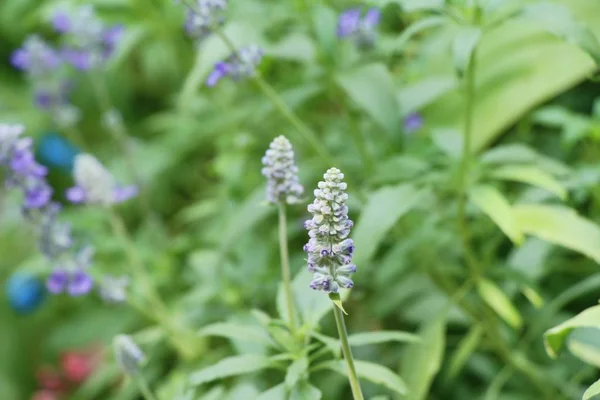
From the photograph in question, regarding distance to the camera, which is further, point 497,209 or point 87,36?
point 87,36

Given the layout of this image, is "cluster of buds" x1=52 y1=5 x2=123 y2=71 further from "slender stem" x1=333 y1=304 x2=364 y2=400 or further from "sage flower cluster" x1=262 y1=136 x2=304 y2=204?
"slender stem" x1=333 y1=304 x2=364 y2=400

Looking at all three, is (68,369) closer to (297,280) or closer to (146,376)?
(146,376)

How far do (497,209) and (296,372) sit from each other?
1.79 feet

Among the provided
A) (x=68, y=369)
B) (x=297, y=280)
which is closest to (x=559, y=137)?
(x=297, y=280)

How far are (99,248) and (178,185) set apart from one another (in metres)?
0.66

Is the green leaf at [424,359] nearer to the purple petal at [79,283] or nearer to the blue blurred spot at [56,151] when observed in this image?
the purple petal at [79,283]

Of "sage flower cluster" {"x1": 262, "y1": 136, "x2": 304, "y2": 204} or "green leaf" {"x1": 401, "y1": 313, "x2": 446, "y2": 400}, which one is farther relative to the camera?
"green leaf" {"x1": 401, "y1": 313, "x2": 446, "y2": 400}

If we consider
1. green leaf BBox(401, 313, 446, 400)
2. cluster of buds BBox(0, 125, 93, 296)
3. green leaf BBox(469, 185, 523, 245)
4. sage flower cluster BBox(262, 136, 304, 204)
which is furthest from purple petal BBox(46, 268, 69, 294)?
green leaf BBox(469, 185, 523, 245)

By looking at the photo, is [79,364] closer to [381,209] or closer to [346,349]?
[381,209]

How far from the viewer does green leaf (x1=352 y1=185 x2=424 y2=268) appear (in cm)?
135

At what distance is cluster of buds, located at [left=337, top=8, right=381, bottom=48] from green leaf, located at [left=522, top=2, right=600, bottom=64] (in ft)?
1.42

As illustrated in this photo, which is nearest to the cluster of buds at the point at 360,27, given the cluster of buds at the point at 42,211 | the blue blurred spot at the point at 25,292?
the cluster of buds at the point at 42,211

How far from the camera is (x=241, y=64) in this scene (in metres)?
1.51

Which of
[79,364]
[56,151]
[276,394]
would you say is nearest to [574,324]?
[276,394]
